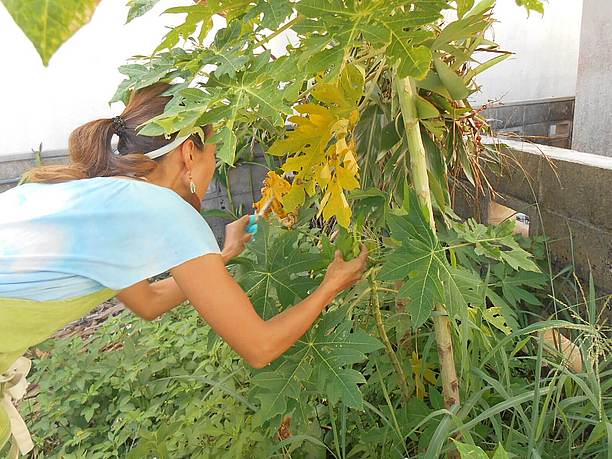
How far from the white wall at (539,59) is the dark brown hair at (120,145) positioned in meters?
2.74

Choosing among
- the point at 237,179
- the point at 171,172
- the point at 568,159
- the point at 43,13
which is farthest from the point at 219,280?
the point at 237,179

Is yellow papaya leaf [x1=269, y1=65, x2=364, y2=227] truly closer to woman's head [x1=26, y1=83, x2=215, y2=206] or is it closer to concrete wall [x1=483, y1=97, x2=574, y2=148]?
woman's head [x1=26, y1=83, x2=215, y2=206]

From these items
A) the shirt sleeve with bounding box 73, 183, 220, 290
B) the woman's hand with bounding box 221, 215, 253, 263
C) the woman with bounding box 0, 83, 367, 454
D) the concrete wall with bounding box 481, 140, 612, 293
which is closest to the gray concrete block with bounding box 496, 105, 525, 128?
the concrete wall with bounding box 481, 140, 612, 293

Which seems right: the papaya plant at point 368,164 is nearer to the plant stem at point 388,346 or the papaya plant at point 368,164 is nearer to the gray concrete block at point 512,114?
the plant stem at point 388,346

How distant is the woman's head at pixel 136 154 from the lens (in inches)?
36.9

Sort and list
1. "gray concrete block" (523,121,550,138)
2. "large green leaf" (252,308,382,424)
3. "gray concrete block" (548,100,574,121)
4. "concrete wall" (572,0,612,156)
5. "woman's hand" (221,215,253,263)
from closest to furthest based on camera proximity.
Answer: "large green leaf" (252,308,382,424)
"woman's hand" (221,215,253,263)
"concrete wall" (572,0,612,156)
"gray concrete block" (523,121,550,138)
"gray concrete block" (548,100,574,121)

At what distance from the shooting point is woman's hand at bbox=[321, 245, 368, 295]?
0.83 m

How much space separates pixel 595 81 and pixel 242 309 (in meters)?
2.68

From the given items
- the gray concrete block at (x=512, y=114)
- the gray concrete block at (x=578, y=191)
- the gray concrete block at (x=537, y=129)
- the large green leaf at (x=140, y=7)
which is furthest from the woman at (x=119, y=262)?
the gray concrete block at (x=537, y=129)

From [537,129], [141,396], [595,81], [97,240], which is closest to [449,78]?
[97,240]

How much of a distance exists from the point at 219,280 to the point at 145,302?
0.38 m

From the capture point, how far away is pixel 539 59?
137 inches

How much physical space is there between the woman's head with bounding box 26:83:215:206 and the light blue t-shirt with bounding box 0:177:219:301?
0.35 ft

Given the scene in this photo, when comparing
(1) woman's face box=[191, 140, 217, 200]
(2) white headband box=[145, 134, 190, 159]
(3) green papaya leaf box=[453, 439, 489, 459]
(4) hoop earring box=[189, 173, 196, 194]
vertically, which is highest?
(2) white headband box=[145, 134, 190, 159]
